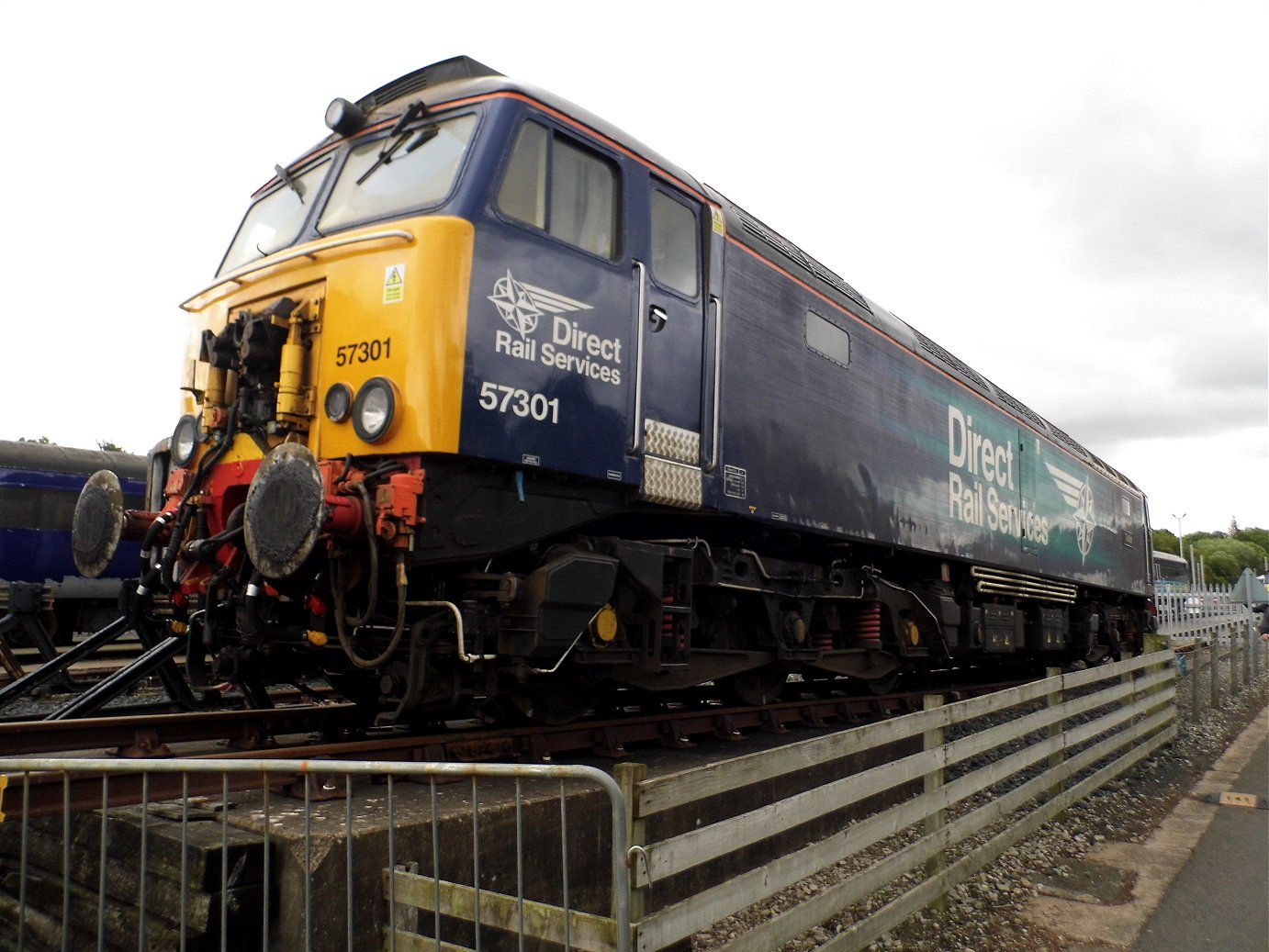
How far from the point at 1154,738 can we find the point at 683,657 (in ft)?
19.3

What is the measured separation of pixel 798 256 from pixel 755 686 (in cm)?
333

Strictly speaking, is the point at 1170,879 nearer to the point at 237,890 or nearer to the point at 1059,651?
the point at 237,890

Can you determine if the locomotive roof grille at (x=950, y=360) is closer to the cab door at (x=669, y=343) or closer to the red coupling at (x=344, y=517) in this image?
the cab door at (x=669, y=343)

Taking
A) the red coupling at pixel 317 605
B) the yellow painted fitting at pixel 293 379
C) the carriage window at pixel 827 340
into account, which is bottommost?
the red coupling at pixel 317 605

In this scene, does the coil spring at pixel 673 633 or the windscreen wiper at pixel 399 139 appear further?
the coil spring at pixel 673 633

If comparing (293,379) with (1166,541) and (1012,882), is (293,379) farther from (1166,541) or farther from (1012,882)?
(1166,541)

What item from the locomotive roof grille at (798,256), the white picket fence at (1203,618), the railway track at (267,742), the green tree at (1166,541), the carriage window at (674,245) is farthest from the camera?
the green tree at (1166,541)

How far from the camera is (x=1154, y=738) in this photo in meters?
8.95

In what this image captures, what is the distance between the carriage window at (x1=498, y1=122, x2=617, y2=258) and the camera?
4926mm

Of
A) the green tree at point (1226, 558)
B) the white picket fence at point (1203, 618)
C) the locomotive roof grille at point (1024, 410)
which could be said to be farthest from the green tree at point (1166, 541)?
the locomotive roof grille at point (1024, 410)

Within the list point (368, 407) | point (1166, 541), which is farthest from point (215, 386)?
point (1166, 541)

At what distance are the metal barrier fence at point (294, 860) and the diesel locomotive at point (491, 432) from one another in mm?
795

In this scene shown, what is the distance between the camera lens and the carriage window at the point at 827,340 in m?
7.20

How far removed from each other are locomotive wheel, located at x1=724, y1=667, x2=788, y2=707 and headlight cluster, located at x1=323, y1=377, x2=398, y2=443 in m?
3.48
